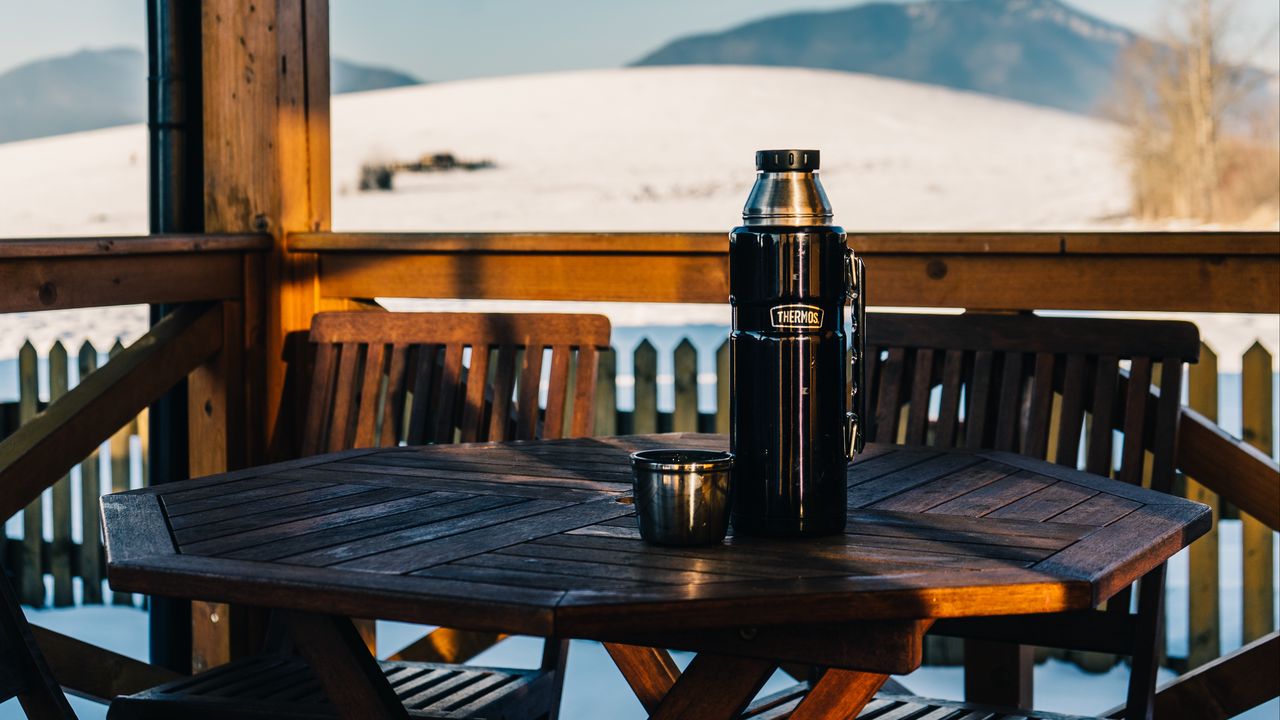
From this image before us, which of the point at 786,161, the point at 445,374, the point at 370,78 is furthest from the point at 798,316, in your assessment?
the point at 370,78

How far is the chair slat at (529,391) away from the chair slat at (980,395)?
78cm

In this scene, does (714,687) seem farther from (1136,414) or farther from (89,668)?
(89,668)

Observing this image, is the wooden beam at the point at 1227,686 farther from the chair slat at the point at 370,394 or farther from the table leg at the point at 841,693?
the chair slat at the point at 370,394

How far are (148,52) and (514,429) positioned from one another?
137 cm

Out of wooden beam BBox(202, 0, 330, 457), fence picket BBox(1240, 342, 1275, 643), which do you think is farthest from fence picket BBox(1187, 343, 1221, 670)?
wooden beam BBox(202, 0, 330, 457)

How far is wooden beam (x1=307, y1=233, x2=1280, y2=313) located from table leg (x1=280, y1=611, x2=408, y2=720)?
1621 mm

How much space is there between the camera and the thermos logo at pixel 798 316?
136 centimetres

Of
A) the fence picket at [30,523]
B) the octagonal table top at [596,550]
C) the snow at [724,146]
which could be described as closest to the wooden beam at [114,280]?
the octagonal table top at [596,550]

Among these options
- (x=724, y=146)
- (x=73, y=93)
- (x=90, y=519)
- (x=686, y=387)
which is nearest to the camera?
(x=686, y=387)

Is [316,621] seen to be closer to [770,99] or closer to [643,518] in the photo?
[643,518]

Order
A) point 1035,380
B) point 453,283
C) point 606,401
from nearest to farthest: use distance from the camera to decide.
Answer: point 1035,380 → point 453,283 → point 606,401

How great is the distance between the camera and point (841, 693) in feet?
4.45

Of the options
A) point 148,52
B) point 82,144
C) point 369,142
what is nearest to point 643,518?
point 148,52

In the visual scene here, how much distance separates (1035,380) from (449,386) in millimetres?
1071
